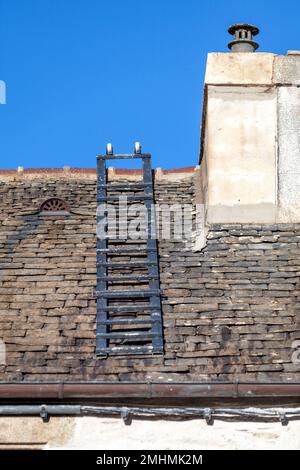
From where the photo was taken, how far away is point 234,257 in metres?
11.0

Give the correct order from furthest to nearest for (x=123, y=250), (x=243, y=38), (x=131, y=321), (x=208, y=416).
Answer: (x=243, y=38) → (x=123, y=250) → (x=131, y=321) → (x=208, y=416)

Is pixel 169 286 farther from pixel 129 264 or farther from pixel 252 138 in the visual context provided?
pixel 252 138

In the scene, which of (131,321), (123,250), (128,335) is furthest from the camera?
(123,250)

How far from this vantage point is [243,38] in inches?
500

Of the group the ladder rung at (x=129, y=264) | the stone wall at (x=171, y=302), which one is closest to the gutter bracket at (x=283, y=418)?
the stone wall at (x=171, y=302)

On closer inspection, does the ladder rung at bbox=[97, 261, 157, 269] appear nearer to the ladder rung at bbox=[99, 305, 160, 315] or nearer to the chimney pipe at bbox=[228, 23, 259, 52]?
the ladder rung at bbox=[99, 305, 160, 315]

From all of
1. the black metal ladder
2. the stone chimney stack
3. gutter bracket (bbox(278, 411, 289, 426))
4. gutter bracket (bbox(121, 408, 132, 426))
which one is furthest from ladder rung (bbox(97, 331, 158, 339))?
the stone chimney stack

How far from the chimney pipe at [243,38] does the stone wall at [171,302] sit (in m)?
2.12

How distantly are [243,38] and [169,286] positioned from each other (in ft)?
12.8

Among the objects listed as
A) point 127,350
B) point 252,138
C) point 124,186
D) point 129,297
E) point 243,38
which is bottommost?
point 127,350

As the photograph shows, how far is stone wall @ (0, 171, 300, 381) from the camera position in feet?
31.1

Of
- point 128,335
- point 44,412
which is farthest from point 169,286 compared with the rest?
point 44,412

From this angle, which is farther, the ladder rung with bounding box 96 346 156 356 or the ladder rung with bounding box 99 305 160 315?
the ladder rung with bounding box 99 305 160 315

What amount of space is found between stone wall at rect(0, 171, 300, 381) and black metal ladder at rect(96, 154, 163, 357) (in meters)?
0.11
